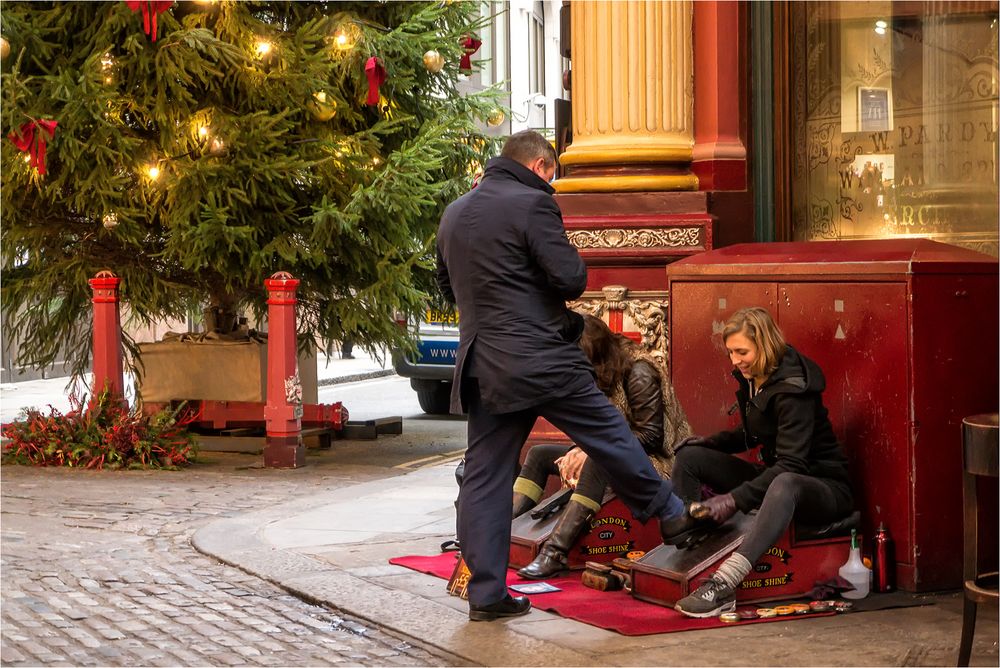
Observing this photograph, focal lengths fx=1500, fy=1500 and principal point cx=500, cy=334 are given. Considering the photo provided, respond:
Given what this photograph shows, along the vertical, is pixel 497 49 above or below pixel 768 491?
above

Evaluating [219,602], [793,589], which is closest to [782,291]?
[793,589]

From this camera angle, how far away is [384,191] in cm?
1171

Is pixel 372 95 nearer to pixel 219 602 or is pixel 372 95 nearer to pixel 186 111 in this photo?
pixel 186 111

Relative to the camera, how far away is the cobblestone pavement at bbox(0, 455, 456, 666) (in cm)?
571

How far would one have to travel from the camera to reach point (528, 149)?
6164mm

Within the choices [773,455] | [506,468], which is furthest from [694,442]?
[506,468]

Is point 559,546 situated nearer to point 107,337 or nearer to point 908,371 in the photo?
point 908,371

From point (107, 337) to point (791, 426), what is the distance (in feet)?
23.6

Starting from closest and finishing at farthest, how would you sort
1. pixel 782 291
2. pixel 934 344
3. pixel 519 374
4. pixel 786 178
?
pixel 519 374, pixel 934 344, pixel 782 291, pixel 786 178

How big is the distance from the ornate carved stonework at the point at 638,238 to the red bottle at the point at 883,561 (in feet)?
7.66

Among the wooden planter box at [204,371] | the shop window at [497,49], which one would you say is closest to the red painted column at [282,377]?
the wooden planter box at [204,371]

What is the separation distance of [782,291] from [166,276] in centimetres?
718

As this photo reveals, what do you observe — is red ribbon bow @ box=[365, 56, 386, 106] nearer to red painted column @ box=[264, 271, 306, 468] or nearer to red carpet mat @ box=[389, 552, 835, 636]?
red painted column @ box=[264, 271, 306, 468]

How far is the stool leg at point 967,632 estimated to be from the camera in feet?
17.1
